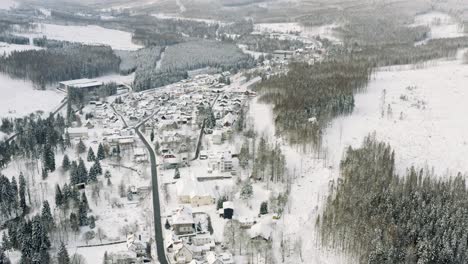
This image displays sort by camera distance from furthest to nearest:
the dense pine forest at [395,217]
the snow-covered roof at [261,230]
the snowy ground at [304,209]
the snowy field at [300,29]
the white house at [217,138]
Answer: the snowy field at [300,29] < the white house at [217,138] < the snow-covered roof at [261,230] < the snowy ground at [304,209] < the dense pine forest at [395,217]

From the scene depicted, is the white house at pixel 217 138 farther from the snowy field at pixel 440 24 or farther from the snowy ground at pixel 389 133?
the snowy field at pixel 440 24

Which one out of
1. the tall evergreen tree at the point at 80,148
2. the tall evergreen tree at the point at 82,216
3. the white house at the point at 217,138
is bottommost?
the tall evergreen tree at the point at 82,216

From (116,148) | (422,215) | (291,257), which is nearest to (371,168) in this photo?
(422,215)

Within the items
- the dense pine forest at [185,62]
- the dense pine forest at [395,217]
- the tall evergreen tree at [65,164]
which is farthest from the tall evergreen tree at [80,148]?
the dense pine forest at [185,62]

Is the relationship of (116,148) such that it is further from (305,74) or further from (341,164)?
(305,74)

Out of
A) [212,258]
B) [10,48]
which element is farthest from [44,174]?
[10,48]

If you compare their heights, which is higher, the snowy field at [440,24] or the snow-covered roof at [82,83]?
the snowy field at [440,24]

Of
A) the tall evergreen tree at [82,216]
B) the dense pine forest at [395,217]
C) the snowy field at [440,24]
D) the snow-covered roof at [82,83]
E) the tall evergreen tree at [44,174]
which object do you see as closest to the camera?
the dense pine forest at [395,217]

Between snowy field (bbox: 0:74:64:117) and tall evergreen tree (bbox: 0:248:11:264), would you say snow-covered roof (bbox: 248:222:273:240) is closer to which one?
tall evergreen tree (bbox: 0:248:11:264)
